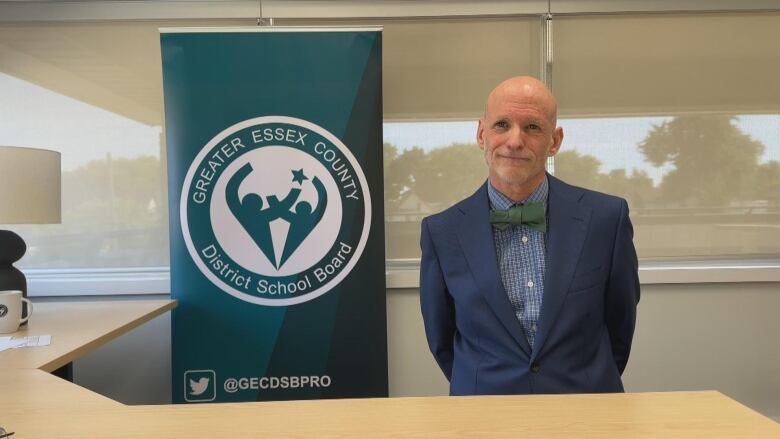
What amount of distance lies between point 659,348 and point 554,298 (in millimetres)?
2225

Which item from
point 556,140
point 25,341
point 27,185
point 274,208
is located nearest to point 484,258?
point 556,140

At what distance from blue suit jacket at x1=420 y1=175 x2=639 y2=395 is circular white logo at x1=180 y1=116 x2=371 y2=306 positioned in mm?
1284

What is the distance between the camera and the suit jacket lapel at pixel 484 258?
1439 mm

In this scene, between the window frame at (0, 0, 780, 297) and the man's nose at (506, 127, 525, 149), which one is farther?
the window frame at (0, 0, 780, 297)

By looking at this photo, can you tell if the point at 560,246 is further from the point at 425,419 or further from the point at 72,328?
the point at 72,328

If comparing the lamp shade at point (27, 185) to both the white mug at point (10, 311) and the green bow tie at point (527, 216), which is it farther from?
the green bow tie at point (527, 216)

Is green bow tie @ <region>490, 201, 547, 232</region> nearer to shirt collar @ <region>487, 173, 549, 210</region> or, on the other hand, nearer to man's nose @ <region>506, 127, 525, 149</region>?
shirt collar @ <region>487, 173, 549, 210</region>

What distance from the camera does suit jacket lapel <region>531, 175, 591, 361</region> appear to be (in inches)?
56.0

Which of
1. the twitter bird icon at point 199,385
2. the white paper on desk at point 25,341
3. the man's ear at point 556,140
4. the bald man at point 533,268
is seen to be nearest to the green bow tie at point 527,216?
the bald man at point 533,268

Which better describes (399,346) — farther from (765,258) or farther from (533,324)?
(765,258)

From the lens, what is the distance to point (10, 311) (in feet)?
7.05

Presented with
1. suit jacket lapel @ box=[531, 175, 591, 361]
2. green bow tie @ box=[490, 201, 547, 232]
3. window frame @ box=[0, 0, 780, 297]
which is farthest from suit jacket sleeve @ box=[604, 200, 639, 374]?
window frame @ box=[0, 0, 780, 297]

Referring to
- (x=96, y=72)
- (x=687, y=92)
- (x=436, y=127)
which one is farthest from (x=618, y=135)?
(x=96, y=72)

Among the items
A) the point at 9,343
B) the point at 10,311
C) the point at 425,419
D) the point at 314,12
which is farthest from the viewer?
the point at 314,12
